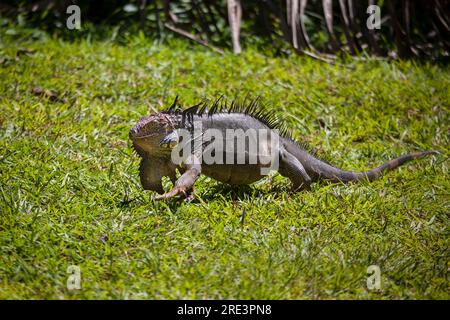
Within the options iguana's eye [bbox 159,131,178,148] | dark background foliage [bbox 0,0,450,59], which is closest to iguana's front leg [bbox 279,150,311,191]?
iguana's eye [bbox 159,131,178,148]

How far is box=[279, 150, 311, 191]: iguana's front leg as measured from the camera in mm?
5309

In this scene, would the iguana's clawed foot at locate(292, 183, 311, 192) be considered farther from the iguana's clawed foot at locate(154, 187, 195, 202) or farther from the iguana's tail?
the iguana's clawed foot at locate(154, 187, 195, 202)

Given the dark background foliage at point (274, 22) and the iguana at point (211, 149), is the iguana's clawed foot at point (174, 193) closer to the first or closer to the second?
the iguana at point (211, 149)

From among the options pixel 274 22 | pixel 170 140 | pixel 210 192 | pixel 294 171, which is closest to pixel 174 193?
pixel 170 140

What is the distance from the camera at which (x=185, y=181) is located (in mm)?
4715

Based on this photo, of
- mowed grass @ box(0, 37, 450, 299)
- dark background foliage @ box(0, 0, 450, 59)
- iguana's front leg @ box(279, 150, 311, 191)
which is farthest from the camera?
dark background foliage @ box(0, 0, 450, 59)

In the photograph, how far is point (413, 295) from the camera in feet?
13.5

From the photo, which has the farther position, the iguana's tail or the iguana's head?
the iguana's tail

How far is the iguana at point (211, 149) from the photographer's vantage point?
4738mm

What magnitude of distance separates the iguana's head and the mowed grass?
0.38 metres

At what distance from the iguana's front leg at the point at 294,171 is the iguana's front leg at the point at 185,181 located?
0.77 metres

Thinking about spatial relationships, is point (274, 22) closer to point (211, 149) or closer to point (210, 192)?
point (210, 192)

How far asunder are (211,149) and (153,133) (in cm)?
46
